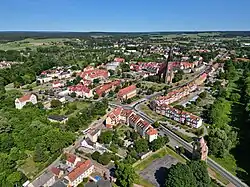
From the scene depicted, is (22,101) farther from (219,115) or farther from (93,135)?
(219,115)

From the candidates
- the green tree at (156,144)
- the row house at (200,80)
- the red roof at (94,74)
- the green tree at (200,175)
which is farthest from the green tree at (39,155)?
the row house at (200,80)

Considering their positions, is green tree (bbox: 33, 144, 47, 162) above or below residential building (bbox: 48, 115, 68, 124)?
above

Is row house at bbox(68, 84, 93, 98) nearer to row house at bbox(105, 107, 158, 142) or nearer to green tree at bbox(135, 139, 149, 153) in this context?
row house at bbox(105, 107, 158, 142)

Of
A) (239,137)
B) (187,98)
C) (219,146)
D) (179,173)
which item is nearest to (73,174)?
(179,173)

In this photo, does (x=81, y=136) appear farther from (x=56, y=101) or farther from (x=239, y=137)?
(x=239, y=137)

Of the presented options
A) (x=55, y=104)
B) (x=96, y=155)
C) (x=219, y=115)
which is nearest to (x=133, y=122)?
(x=96, y=155)

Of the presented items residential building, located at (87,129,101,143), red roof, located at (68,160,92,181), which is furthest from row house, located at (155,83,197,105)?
red roof, located at (68,160,92,181)
